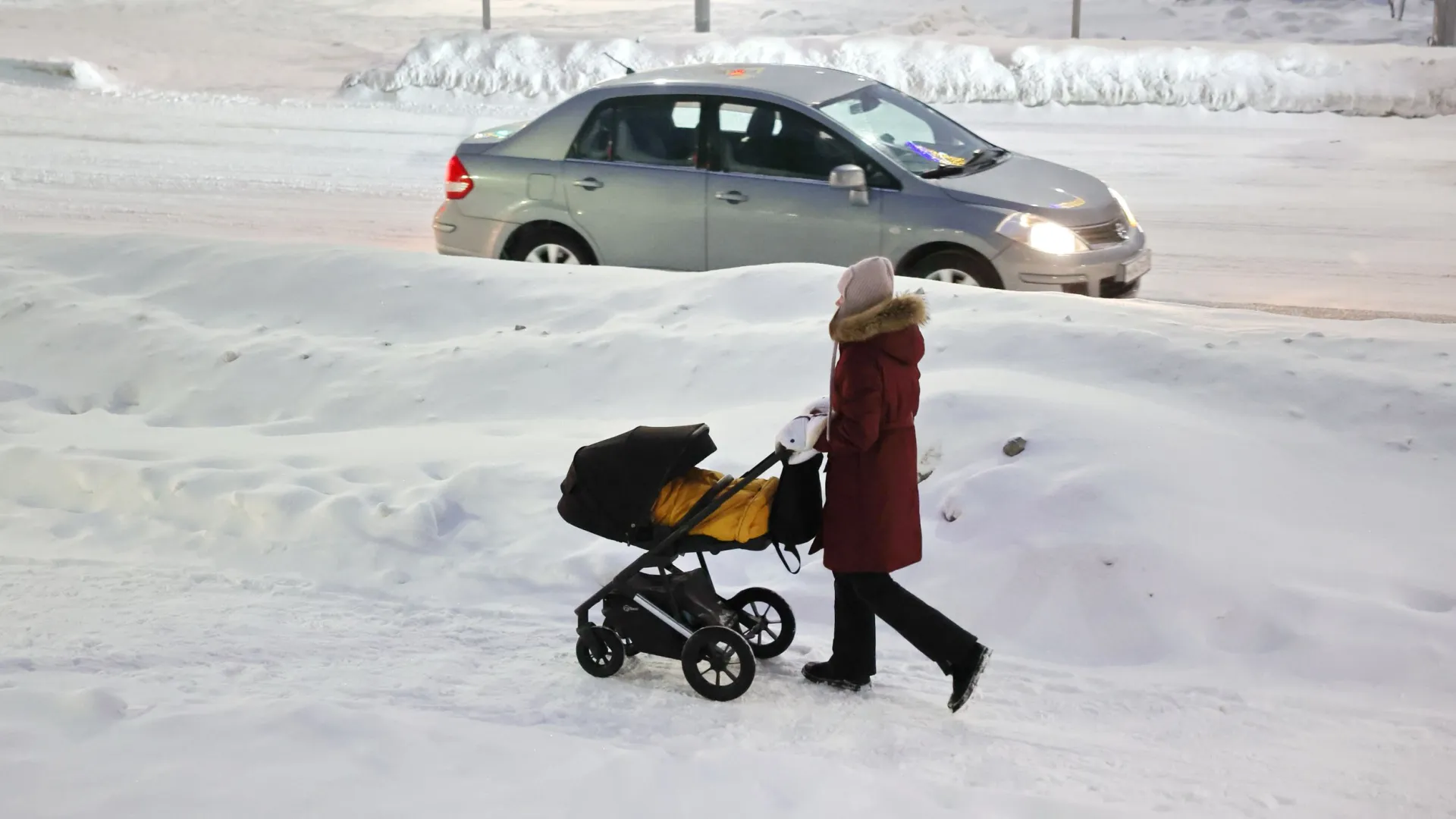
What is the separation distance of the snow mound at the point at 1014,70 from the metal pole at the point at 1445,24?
332 cm

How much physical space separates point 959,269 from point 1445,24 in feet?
49.7

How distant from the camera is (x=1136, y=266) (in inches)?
323

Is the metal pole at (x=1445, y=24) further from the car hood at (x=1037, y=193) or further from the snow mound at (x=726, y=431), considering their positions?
the snow mound at (x=726, y=431)

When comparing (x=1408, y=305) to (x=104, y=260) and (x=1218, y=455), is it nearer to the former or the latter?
(x=1218, y=455)

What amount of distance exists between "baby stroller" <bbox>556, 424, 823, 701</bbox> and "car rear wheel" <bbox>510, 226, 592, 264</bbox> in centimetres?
465

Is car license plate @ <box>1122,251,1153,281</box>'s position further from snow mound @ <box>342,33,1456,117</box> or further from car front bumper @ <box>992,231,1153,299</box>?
snow mound @ <box>342,33,1456,117</box>

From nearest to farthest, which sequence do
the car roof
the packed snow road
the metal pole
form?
the car roof
the packed snow road
the metal pole

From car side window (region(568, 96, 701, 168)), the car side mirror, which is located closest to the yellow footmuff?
the car side mirror

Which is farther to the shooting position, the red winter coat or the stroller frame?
the stroller frame

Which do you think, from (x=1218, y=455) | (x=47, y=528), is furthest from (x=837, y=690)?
(x=47, y=528)

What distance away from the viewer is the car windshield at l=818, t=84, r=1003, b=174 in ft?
27.0

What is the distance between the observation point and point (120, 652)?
439 cm

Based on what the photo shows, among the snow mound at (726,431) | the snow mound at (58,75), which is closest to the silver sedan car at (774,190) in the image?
the snow mound at (726,431)

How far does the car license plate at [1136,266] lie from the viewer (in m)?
8.10
